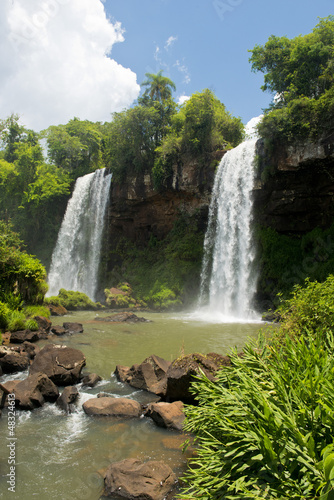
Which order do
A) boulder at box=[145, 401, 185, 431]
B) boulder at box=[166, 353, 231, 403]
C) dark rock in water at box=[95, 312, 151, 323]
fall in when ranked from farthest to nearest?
dark rock in water at box=[95, 312, 151, 323] < boulder at box=[166, 353, 231, 403] < boulder at box=[145, 401, 185, 431]

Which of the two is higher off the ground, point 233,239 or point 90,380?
point 233,239

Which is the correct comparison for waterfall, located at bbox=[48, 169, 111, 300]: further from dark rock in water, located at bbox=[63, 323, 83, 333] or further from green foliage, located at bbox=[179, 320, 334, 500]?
green foliage, located at bbox=[179, 320, 334, 500]

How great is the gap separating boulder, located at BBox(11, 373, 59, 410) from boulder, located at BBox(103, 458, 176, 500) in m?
2.83

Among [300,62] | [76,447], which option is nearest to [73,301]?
[76,447]

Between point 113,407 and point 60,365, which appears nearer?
point 113,407

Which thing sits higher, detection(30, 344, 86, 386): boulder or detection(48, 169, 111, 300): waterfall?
detection(48, 169, 111, 300): waterfall

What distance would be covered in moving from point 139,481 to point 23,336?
8.87 metres

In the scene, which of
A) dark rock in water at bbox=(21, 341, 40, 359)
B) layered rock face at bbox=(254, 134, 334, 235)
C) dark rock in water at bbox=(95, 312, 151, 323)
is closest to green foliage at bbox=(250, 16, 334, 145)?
layered rock face at bbox=(254, 134, 334, 235)

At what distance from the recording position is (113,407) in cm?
605

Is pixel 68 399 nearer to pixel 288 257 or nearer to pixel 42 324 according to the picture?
pixel 42 324

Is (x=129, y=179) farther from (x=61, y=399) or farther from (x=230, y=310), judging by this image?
(x=61, y=399)

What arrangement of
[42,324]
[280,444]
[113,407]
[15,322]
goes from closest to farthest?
[280,444], [113,407], [15,322], [42,324]

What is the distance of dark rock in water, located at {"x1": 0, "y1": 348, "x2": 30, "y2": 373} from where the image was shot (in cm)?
828

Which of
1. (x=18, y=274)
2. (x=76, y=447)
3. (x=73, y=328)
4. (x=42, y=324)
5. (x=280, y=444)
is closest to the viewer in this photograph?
(x=280, y=444)
